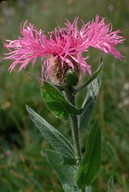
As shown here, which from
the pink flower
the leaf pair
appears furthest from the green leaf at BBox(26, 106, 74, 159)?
the pink flower

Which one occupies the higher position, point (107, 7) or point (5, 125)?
point (107, 7)

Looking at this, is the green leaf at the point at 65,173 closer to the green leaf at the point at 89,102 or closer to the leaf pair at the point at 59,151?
the leaf pair at the point at 59,151

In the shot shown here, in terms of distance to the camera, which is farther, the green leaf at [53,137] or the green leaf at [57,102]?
the green leaf at [53,137]

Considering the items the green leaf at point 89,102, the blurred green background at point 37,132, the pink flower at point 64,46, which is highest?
the pink flower at point 64,46

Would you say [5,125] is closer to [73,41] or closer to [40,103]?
[40,103]

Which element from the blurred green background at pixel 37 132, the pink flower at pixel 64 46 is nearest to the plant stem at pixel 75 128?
the pink flower at pixel 64 46

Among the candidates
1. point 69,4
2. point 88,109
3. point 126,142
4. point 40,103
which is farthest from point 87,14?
point 88,109

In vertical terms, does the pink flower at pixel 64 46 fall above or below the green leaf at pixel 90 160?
above
